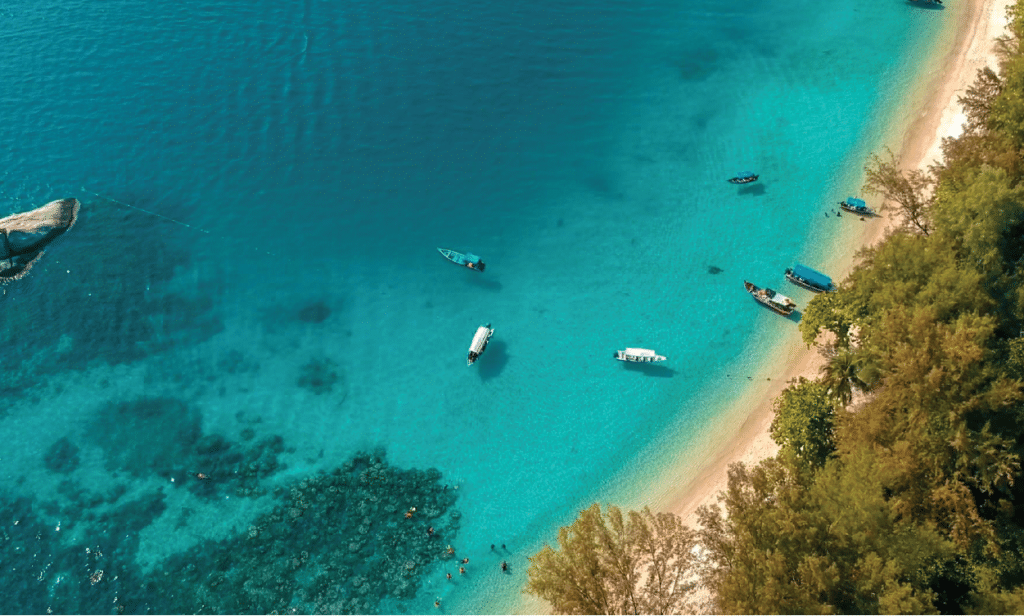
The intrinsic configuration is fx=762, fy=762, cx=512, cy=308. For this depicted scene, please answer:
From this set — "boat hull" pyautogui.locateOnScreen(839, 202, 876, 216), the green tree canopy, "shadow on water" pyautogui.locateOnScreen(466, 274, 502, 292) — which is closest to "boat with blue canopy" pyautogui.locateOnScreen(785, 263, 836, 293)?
"boat hull" pyautogui.locateOnScreen(839, 202, 876, 216)

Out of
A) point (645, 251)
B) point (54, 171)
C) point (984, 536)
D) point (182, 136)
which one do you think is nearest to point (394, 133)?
point (182, 136)

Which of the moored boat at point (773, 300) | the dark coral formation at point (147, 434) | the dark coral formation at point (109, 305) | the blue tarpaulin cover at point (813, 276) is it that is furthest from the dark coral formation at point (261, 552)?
the blue tarpaulin cover at point (813, 276)

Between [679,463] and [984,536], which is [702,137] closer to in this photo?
[679,463]

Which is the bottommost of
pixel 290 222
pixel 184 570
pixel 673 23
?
pixel 184 570

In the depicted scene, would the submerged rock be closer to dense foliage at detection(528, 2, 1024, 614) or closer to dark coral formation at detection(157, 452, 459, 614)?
dark coral formation at detection(157, 452, 459, 614)

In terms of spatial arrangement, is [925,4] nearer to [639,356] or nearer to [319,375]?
[639,356]
